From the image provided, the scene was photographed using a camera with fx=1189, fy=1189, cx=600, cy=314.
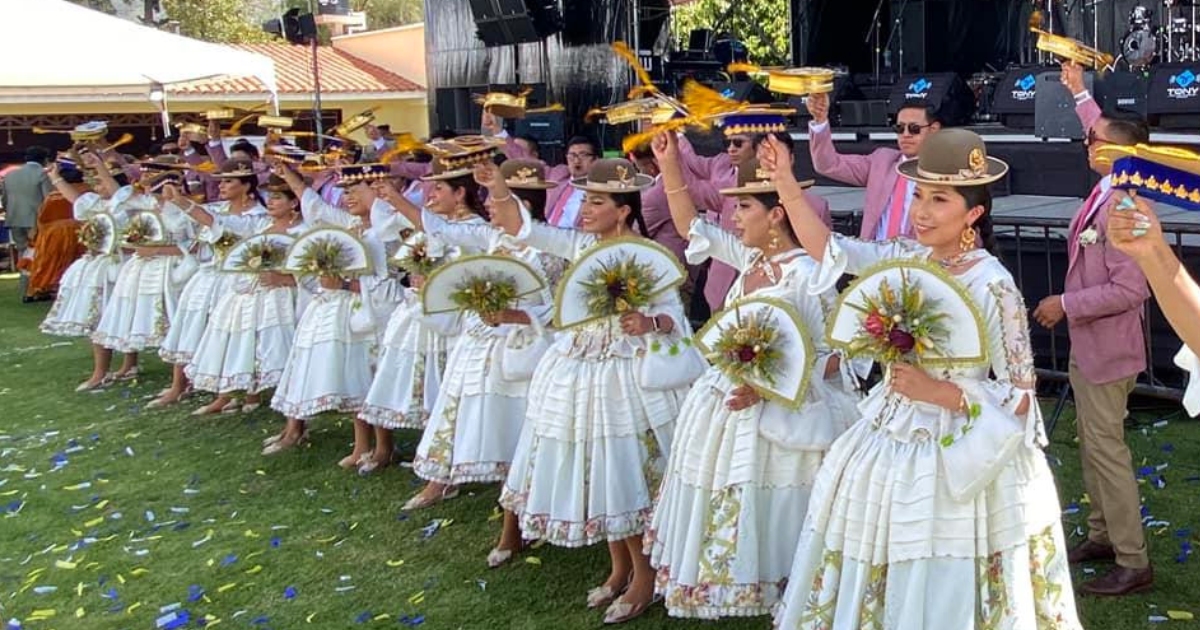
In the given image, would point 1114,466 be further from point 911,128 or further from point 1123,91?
point 1123,91

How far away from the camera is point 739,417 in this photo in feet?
11.9

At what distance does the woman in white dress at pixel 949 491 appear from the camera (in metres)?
3.03

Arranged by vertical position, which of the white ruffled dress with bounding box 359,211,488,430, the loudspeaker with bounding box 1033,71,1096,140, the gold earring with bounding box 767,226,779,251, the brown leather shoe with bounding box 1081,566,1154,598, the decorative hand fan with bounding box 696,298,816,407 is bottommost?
the brown leather shoe with bounding box 1081,566,1154,598

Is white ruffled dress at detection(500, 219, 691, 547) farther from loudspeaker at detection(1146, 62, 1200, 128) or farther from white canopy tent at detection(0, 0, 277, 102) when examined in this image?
loudspeaker at detection(1146, 62, 1200, 128)

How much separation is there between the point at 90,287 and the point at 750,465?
7.04m

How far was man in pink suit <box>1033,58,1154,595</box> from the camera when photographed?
4.10 meters

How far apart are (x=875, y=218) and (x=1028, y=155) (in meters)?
4.51

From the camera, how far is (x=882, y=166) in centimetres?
527

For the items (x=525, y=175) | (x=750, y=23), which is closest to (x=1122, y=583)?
(x=525, y=175)

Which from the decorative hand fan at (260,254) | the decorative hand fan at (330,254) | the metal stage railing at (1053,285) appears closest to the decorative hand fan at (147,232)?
the decorative hand fan at (260,254)

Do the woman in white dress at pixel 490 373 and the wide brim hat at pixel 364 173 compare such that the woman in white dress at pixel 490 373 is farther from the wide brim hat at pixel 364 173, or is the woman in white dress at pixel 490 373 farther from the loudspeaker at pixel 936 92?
the loudspeaker at pixel 936 92

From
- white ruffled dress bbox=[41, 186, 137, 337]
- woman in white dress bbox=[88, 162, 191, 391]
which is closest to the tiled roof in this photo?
white ruffled dress bbox=[41, 186, 137, 337]

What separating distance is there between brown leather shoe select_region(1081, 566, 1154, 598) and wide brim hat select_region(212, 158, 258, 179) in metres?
5.66

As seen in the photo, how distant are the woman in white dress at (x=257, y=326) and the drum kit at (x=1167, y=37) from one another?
8239 mm
